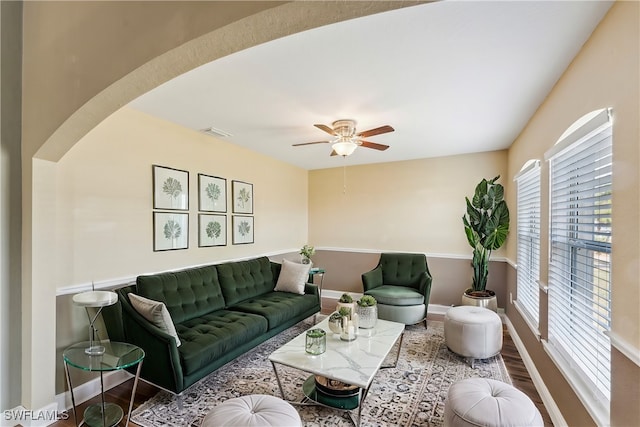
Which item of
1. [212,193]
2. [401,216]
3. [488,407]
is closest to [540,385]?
[488,407]

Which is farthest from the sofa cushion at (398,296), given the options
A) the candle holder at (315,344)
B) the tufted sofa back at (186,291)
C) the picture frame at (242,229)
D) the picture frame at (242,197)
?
the picture frame at (242,197)

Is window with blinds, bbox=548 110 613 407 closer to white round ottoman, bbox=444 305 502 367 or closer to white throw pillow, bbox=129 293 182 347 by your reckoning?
white round ottoman, bbox=444 305 502 367

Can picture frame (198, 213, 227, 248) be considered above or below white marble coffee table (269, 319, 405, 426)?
above

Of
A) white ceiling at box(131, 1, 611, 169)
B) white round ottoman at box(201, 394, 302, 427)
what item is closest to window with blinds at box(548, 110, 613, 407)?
white ceiling at box(131, 1, 611, 169)

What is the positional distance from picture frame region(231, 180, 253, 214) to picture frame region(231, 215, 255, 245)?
10cm

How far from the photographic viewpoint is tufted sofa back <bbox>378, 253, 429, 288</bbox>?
4.62 metres

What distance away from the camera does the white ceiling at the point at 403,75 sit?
165 cm

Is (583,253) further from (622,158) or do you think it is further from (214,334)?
(214,334)

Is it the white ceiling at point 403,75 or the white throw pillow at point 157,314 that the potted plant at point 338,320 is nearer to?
the white throw pillow at point 157,314

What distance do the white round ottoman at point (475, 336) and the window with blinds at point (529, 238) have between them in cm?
38

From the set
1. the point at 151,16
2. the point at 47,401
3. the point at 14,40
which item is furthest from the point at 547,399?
the point at 14,40

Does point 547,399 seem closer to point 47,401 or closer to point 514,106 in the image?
point 514,106

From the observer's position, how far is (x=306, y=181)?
246 inches

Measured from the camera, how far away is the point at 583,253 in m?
1.96
